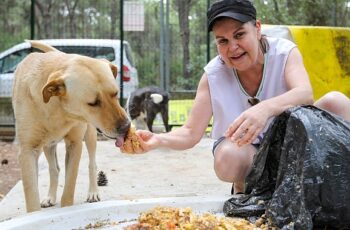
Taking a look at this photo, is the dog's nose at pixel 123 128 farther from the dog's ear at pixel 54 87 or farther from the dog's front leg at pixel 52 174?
the dog's front leg at pixel 52 174

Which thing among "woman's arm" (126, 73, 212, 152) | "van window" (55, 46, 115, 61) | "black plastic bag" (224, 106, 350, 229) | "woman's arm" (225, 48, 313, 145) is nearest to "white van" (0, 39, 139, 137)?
"van window" (55, 46, 115, 61)

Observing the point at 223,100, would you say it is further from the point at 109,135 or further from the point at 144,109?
the point at 144,109

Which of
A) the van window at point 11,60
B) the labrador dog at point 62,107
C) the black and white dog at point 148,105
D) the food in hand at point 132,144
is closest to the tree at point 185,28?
the black and white dog at point 148,105

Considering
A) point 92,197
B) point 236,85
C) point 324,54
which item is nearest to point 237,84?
point 236,85

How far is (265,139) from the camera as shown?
8.89 ft

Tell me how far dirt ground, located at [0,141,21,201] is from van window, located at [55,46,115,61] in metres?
1.96

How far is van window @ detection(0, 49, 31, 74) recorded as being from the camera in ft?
31.5

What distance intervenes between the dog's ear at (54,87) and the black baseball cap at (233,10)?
0.88 metres

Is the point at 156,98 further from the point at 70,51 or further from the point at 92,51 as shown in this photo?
the point at 70,51

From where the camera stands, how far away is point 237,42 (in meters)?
2.75

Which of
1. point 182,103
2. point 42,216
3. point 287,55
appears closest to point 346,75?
point 287,55

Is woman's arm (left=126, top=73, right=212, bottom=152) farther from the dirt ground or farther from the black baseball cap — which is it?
the dirt ground

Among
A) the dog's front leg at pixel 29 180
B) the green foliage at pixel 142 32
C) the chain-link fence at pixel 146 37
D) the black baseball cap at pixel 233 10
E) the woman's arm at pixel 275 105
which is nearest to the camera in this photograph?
the woman's arm at pixel 275 105

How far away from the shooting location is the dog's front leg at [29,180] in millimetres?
3203
